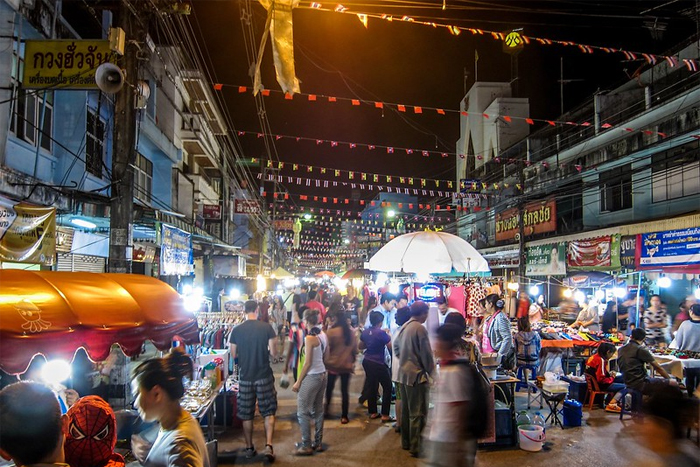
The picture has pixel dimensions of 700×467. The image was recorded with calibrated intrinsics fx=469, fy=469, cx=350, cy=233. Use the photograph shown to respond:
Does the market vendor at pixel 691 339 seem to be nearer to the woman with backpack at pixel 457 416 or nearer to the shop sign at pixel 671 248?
the shop sign at pixel 671 248

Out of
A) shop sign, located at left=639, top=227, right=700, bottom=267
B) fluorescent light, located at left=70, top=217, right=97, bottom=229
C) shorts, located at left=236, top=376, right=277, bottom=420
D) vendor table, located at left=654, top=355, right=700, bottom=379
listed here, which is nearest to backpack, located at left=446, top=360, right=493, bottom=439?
shorts, located at left=236, top=376, right=277, bottom=420

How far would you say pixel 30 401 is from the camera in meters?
2.44

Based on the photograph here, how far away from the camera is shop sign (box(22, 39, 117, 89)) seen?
27.8 feet

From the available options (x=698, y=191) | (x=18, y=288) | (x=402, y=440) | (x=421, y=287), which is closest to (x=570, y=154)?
(x=698, y=191)

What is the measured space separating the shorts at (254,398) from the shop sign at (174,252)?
5.64 meters

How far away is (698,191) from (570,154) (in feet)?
25.4

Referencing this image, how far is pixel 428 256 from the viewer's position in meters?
8.99

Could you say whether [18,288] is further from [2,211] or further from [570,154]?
[570,154]

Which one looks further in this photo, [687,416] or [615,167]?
[615,167]

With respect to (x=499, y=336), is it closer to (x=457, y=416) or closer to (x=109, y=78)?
(x=457, y=416)

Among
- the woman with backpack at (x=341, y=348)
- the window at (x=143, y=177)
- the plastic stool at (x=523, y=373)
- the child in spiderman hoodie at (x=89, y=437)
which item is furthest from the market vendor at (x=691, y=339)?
the window at (x=143, y=177)

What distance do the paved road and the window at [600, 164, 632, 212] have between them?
13541 mm

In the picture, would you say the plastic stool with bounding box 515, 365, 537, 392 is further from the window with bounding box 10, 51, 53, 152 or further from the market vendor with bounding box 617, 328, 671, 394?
the window with bounding box 10, 51, 53, 152

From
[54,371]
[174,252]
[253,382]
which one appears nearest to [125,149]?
[54,371]
